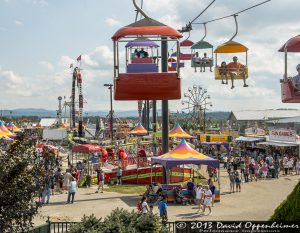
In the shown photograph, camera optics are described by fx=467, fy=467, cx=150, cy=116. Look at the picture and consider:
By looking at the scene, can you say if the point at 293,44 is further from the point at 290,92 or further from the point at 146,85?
the point at 146,85

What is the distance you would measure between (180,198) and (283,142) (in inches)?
802

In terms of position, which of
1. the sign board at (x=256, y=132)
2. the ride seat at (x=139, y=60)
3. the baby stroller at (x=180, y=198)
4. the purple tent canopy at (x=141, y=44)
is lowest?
the baby stroller at (x=180, y=198)

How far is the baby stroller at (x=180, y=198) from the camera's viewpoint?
2125 centimetres

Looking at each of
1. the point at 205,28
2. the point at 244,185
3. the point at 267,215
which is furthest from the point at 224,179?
the point at 205,28

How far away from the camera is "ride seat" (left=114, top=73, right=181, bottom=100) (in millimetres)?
13297

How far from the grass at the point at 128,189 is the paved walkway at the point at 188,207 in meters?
0.94

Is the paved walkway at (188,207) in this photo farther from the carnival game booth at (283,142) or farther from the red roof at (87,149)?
the carnival game booth at (283,142)

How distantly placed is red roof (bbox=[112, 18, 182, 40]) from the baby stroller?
34.4 ft

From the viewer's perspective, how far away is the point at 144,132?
51062 millimetres

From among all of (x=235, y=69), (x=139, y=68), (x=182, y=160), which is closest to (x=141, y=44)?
(x=139, y=68)

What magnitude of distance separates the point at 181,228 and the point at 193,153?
400 inches

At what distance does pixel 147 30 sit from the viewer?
12133 millimetres

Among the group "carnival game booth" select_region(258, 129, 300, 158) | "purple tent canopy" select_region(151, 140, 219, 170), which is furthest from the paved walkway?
"carnival game booth" select_region(258, 129, 300, 158)

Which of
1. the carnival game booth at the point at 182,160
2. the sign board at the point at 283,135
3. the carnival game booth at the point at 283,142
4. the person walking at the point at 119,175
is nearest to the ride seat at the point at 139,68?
the carnival game booth at the point at 182,160
